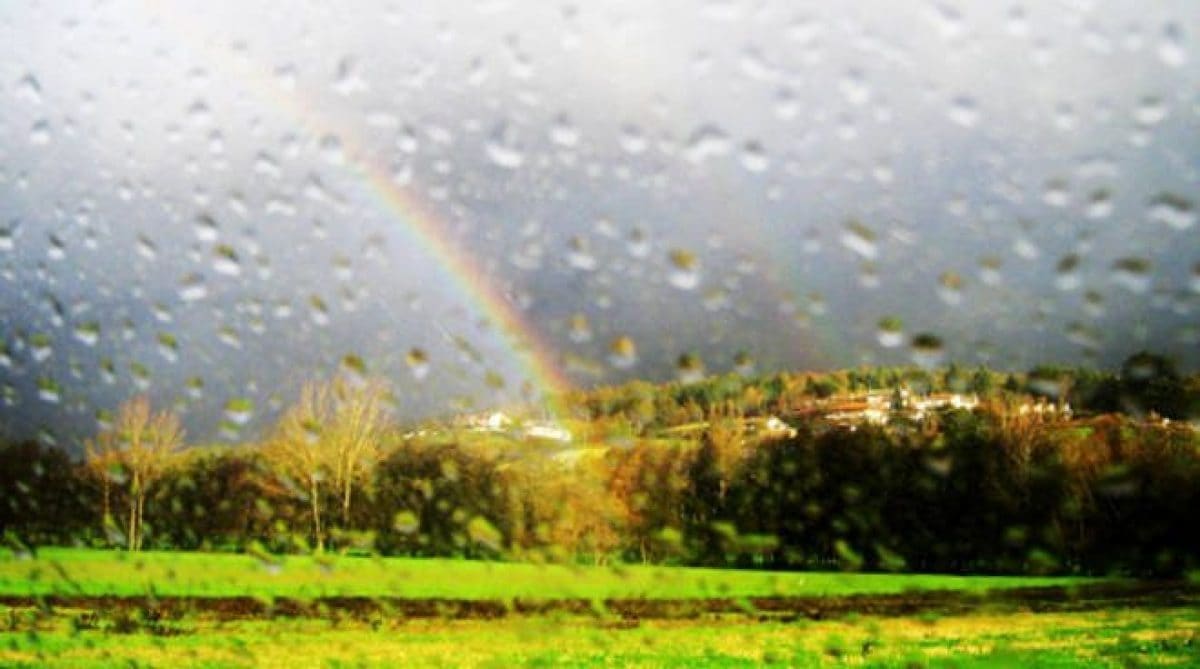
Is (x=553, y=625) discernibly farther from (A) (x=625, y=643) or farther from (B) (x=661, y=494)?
(B) (x=661, y=494)

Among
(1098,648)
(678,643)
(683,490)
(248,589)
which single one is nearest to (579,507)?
(683,490)

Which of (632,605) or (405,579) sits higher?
(632,605)

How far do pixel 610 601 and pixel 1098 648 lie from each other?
10.3m

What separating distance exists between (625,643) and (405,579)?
14.8 meters

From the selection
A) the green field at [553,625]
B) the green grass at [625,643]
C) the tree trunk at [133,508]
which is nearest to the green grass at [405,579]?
the green field at [553,625]

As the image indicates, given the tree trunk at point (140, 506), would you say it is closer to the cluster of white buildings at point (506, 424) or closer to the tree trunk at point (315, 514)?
the tree trunk at point (315, 514)

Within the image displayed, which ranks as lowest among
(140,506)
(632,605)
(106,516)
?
(632,605)

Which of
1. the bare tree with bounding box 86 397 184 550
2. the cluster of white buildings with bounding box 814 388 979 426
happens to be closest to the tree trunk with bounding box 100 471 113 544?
the bare tree with bounding box 86 397 184 550

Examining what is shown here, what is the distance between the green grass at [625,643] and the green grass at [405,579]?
5.57 m

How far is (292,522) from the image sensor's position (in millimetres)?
31000

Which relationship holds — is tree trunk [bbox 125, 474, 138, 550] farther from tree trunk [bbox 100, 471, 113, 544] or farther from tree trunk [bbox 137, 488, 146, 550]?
tree trunk [bbox 100, 471, 113, 544]

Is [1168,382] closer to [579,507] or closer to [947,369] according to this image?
[947,369]

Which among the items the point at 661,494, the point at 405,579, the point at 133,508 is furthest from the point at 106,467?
the point at 661,494

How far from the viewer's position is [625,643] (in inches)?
497
